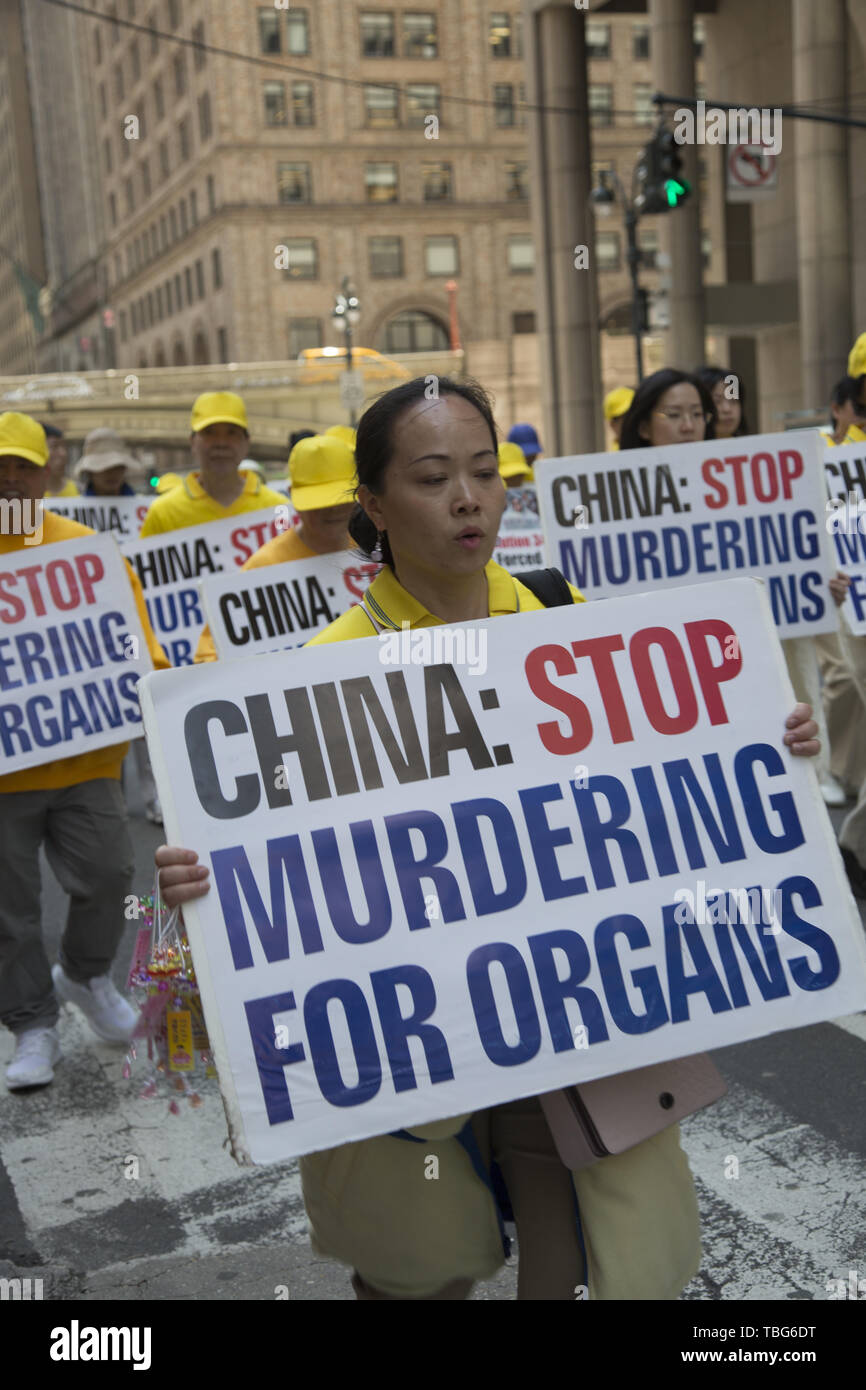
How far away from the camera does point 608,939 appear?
2.65 m

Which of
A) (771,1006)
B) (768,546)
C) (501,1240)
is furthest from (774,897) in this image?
(768,546)

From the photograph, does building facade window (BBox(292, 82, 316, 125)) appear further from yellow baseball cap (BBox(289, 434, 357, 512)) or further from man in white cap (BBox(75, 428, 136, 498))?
yellow baseball cap (BBox(289, 434, 357, 512))

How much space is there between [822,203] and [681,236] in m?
4.57

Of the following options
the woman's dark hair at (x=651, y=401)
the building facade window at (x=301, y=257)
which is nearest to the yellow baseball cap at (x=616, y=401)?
the woman's dark hair at (x=651, y=401)

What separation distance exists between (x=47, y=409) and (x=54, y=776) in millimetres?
63273

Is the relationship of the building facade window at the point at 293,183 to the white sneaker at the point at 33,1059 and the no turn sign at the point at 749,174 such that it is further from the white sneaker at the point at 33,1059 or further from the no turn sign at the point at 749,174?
the white sneaker at the point at 33,1059

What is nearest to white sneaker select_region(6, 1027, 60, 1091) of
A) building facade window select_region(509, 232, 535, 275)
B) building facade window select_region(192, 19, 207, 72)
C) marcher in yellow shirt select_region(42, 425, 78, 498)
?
marcher in yellow shirt select_region(42, 425, 78, 498)

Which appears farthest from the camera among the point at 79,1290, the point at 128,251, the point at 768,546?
the point at 128,251

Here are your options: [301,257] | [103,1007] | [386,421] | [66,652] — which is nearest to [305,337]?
[301,257]

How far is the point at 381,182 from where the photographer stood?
75.3 metres

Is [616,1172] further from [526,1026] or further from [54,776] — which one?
[54,776]

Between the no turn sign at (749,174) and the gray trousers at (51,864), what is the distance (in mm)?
27265

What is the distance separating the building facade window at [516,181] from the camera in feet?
250

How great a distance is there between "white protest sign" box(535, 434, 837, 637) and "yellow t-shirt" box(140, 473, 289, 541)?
89.9 inches
